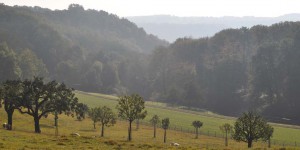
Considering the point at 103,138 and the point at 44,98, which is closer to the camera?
the point at 103,138

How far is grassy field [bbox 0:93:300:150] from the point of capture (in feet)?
194

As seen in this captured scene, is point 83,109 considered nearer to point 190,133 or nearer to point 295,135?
point 190,133

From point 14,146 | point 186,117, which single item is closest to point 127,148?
point 14,146

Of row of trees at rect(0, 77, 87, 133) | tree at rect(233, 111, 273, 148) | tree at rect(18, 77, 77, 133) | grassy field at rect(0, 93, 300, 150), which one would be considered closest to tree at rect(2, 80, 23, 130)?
row of trees at rect(0, 77, 87, 133)

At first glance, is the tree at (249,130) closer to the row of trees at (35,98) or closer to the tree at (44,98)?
the row of trees at (35,98)

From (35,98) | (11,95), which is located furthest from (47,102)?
(11,95)

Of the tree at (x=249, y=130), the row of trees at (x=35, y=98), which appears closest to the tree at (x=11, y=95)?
the row of trees at (x=35, y=98)

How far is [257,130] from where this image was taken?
80.7m

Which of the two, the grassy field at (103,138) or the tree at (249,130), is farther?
the tree at (249,130)

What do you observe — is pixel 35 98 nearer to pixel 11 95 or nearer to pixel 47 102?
pixel 47 102

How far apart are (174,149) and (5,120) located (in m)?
58.8

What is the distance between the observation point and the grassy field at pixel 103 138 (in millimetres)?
59250

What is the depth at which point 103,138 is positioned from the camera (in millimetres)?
79250

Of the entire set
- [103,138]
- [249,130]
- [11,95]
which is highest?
[11,95]
